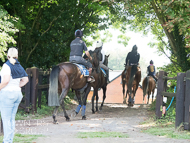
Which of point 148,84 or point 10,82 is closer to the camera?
point 10,82

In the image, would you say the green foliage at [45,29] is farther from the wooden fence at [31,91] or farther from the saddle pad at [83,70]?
the saddle pad at [83,70]

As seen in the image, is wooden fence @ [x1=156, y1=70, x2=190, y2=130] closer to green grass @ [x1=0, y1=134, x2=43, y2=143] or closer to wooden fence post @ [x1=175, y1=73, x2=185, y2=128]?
wooden fence post @ [x1=175, y1=73, x2=185, y2=128]

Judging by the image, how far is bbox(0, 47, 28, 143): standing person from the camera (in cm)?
507

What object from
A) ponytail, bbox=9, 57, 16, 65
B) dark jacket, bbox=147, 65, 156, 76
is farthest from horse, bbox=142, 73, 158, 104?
ponytail, bbox=9, 57, 16, 65

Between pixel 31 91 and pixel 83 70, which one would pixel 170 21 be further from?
pixel 31 91

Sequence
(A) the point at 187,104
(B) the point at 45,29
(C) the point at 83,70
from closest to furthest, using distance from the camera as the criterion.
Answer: (A) the point at 187,104, (C) the point at 83,70, (B) the point at 45,29

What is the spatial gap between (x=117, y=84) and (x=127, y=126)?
34.6 m

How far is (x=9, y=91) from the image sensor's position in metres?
5.12

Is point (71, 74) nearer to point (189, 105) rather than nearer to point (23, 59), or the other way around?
point (189, 105)

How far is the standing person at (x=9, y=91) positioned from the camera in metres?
5.07

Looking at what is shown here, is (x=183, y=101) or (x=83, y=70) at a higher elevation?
(x=83, y=70)

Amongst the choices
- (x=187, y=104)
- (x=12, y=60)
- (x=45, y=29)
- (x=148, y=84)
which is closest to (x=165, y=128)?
(x=187, y=104)

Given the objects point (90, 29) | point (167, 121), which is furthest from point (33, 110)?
point (90, 29)

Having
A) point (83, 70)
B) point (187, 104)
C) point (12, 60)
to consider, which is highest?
point (12, 60)
